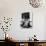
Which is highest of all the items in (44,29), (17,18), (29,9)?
(29,9)

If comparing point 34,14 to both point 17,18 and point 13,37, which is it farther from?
point 13,37

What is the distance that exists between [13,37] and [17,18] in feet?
1.94

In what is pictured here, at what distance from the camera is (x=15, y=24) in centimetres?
361

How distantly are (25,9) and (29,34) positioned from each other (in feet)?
2.52

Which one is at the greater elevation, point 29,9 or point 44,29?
point 29,9

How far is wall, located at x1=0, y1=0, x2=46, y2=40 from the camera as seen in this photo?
3496mm

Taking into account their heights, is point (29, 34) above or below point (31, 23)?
below

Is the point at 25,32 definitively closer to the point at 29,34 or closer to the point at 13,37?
the point at 29,34

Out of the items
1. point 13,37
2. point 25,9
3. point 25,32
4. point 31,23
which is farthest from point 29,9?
point 13,37

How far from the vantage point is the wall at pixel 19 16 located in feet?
11.5

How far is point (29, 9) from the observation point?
357 cm

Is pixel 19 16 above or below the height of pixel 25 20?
above

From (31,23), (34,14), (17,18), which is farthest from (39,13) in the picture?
(17,18)

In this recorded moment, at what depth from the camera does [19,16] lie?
3.62m
